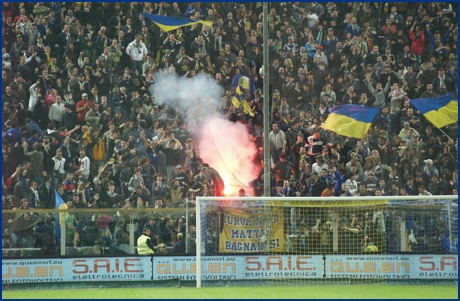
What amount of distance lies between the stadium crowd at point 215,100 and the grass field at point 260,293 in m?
3.79

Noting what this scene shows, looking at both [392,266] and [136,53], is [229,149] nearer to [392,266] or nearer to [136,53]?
[136,53]

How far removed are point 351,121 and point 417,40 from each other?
4.24 m

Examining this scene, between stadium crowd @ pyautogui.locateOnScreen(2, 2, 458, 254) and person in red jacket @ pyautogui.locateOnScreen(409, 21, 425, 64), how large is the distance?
0.10 ft

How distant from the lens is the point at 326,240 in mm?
14430

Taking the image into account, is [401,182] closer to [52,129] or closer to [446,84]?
[446,84]

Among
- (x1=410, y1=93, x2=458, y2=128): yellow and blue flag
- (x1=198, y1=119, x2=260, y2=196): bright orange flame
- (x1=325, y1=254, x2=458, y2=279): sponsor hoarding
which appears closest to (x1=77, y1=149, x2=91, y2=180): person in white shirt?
(x1=198, y1=119, x2=260, y2=196): bright orange flame

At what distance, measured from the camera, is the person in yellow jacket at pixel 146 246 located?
14695 millimetres

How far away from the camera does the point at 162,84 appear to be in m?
19.3

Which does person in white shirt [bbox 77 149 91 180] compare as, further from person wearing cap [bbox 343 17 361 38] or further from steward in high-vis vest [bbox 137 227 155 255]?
person wearing cap [bbox 343 17 361 38]

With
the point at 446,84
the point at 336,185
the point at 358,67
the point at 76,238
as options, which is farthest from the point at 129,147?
the point at 446,84

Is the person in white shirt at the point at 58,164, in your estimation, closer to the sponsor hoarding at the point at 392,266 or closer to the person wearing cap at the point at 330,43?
the sponsor hoarding at the point at 392,266

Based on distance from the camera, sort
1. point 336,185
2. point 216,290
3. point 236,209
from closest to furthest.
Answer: point 216,290, point 236,209, point 336,185

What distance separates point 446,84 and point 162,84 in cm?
764

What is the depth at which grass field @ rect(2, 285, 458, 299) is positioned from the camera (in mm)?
11977
